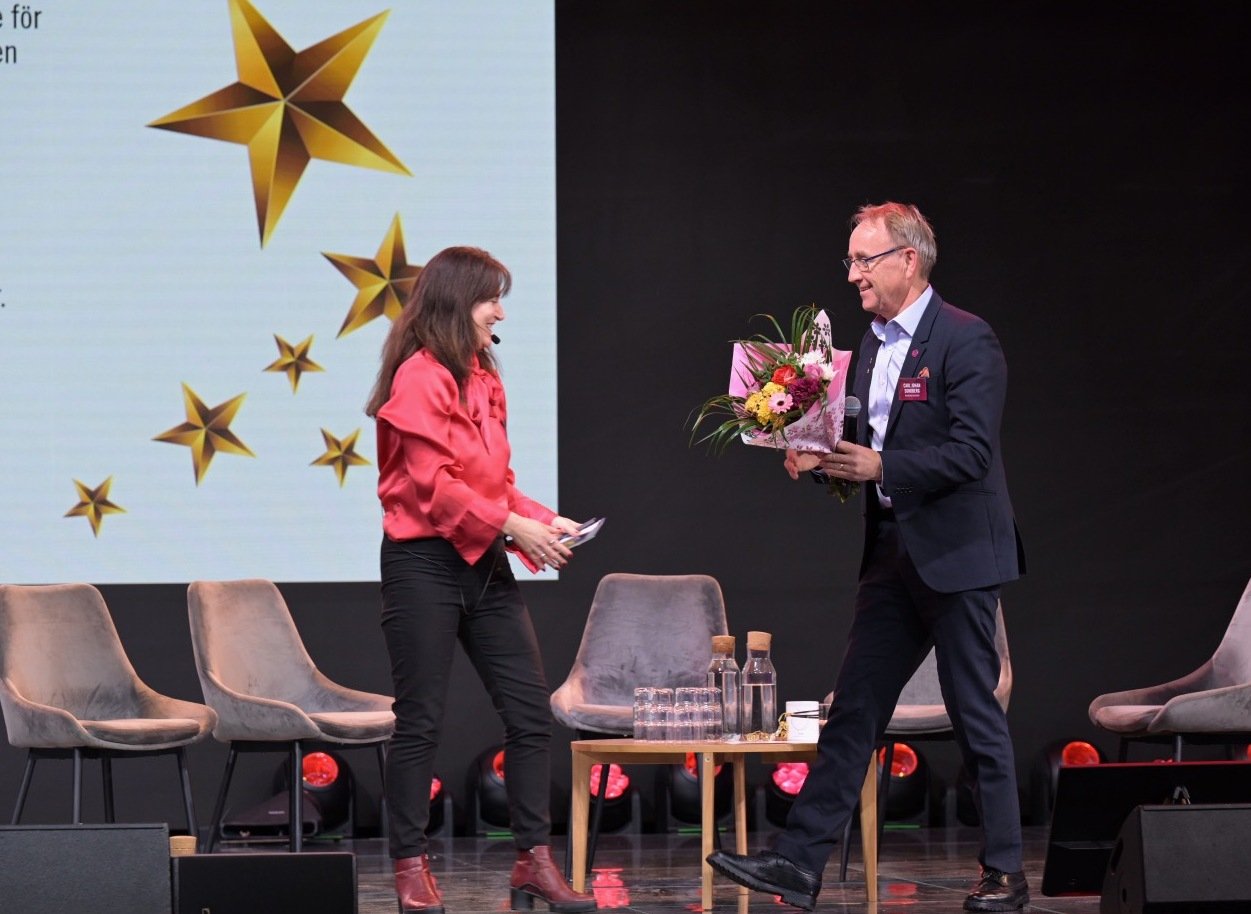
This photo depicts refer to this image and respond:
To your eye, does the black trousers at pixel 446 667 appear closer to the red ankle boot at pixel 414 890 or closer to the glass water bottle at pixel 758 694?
the red ankle boot at pixel 414 890

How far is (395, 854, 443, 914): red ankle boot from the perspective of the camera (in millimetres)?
3641

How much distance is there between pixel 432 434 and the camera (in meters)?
3.65

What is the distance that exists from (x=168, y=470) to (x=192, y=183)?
1072 millimetres

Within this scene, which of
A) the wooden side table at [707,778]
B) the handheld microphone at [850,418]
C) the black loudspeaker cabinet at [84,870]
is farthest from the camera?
the wooden side table at [707,778]

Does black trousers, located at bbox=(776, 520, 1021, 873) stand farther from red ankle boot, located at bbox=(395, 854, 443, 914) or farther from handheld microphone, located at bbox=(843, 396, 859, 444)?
red ankle boot, located at bbox=(395, 854, 443, 914)

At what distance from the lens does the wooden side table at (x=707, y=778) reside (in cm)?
400

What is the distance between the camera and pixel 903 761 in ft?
19.8

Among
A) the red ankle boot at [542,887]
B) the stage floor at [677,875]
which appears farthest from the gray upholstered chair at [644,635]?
the red ankle boot at [542,887]

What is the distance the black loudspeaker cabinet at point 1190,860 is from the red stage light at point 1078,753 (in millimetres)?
3508

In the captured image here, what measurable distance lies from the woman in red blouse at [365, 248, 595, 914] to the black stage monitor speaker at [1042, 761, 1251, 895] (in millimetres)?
1183

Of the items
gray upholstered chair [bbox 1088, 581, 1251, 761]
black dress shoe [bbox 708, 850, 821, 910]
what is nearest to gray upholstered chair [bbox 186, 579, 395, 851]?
black dress shoe [bbox 708, 850, 821, 910]

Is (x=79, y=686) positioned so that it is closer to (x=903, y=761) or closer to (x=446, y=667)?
(x=446, y=667)

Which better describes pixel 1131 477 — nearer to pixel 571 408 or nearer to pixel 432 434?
pixel 571 408

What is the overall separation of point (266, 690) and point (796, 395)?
2.79 metres
